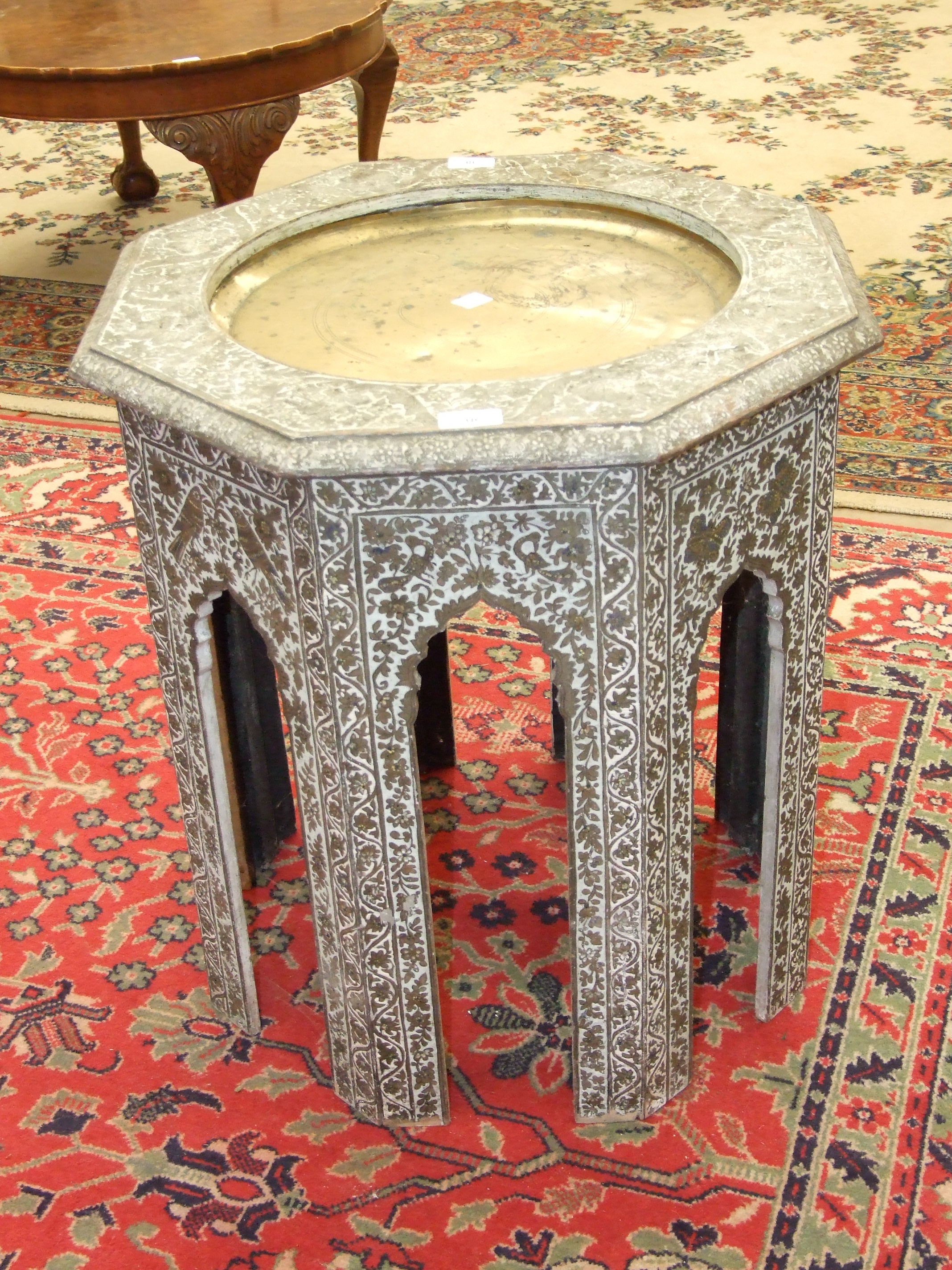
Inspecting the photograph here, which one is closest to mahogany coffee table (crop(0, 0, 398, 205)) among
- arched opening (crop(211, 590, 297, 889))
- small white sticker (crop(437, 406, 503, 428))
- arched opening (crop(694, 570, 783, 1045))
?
arched opening (crop(211, 590, 297, 889))

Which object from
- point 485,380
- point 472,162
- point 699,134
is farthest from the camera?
point 699,134

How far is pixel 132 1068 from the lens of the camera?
6.26 ft

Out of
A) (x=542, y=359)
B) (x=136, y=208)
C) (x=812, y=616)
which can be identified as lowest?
(x=136, y=208)

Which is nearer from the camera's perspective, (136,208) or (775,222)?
(775,222)

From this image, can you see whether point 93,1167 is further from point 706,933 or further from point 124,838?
point 706,933

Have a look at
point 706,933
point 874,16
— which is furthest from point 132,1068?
point 874,16

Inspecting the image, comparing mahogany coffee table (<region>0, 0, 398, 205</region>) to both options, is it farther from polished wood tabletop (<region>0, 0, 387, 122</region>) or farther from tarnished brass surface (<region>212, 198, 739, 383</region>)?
tarnished brass surface (<region>212, 198, 739, 383</region>)

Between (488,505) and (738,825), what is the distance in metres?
1.04

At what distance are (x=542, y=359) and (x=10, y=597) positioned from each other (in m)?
1.70

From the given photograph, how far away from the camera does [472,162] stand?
2035 millimetres

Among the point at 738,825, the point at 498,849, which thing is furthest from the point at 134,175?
the point at 738,825

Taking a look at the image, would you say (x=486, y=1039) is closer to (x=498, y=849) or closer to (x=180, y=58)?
(x=498, y=849)

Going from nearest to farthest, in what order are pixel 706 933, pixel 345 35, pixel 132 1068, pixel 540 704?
pixel 132 1068 → pixel 706 933 → pixel 540 704 → pixel 345 35

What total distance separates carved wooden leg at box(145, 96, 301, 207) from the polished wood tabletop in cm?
5
